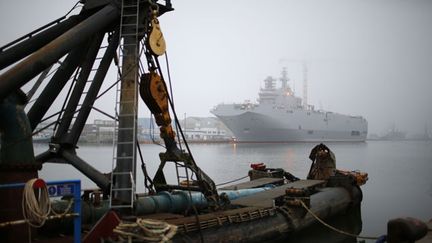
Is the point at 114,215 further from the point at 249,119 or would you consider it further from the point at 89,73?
the point at 249,119

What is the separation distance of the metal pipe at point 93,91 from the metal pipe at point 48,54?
36.8 inches

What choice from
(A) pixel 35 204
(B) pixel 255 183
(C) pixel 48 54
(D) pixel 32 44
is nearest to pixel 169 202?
(A) pixel 35 204

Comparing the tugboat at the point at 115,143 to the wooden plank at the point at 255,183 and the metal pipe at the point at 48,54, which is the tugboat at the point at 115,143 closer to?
the metal pipe at the point at 48,54

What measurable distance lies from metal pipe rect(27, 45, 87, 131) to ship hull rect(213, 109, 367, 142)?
103m

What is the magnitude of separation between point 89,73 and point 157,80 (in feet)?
5.86

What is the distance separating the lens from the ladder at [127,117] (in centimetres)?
834

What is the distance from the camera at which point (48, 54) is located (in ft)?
24.8

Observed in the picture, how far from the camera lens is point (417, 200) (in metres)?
26.1

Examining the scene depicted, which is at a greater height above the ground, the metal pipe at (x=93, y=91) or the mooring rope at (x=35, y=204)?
the metal pipe at (x=93, y=91)

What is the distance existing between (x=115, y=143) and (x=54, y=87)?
2663 millimetres

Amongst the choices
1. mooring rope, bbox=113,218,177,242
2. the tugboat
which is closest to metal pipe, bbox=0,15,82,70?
the tugboat

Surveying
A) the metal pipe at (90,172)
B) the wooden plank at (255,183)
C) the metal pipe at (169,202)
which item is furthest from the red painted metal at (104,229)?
the wooden plank at (255,183)

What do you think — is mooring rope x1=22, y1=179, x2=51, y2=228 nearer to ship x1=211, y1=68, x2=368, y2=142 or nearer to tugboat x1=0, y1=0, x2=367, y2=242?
tugboat x1=0, y1=0, x2=367, y2=242

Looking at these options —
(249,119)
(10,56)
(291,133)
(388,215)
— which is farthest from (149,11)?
(291,133)
